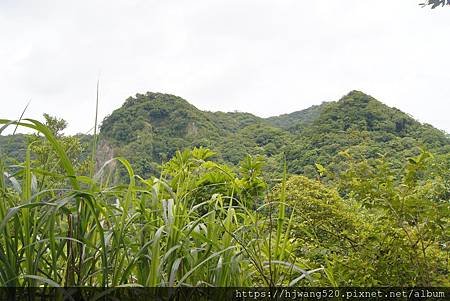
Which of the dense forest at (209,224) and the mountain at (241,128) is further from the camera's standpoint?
the mountain at (241,128)

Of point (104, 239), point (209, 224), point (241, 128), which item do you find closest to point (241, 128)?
point (241, 128)

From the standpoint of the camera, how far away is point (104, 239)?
28.8 inches

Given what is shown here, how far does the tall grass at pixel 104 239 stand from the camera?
0.69m

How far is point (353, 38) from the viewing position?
1094 inches

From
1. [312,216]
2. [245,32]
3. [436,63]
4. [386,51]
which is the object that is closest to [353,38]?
[386,51]

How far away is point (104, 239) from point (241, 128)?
24.4m

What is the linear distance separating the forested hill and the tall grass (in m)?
5.68

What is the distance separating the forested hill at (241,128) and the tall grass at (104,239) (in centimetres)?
568

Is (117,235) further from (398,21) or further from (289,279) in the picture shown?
(398,21)

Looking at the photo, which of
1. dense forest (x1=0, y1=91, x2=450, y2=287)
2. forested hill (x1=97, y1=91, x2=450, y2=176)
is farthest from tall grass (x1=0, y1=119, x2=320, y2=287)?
forested hill (x1=97, y1=91, x2=450, y2=176)

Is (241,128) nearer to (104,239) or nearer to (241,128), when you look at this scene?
(241,128)

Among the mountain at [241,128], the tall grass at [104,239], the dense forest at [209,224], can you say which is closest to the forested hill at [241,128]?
the mountain at [241,128]

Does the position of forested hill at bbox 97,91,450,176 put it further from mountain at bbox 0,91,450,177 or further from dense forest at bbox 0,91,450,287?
dense forest at bbox 0,91,450,287

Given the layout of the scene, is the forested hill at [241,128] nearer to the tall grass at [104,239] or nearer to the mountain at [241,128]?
the mountain at [241,128]
